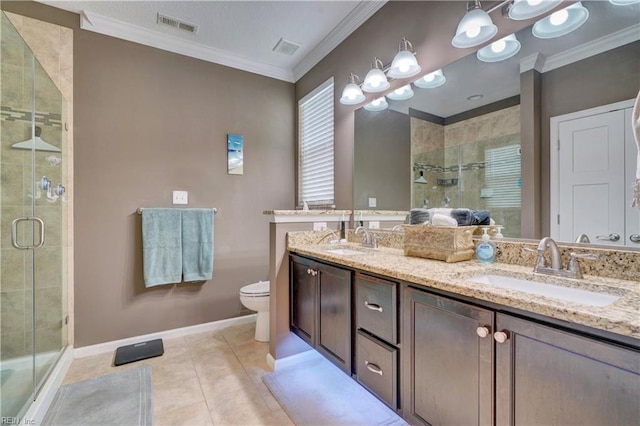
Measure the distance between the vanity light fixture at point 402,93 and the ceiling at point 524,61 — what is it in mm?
34

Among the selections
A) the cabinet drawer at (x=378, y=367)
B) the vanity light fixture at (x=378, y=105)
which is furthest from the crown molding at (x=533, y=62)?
the cabinet drawer at (x=378, y=367)

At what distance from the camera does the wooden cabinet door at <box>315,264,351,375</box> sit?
149 centimetres

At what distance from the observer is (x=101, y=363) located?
7.03 ft

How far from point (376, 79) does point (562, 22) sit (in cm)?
101

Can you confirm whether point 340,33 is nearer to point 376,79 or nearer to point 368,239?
point 376,79

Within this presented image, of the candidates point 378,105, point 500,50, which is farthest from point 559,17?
point 378,105

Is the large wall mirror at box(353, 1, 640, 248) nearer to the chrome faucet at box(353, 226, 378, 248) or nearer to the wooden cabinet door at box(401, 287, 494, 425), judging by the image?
the chrome faucet at box(353, 226, 378, 248)

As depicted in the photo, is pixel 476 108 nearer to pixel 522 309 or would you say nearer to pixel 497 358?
pixel 522 309

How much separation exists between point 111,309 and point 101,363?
0.41 m

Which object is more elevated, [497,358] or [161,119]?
[161,119]

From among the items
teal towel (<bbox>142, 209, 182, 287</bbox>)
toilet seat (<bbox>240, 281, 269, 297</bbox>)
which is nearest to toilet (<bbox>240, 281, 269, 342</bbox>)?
toilet seat (<bbox>240, 281, 269, 297</bbox>)

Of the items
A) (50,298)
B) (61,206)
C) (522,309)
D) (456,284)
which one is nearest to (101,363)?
(50,298)

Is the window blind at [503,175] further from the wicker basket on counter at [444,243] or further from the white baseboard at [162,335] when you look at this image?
the white baseboard at [162,335]

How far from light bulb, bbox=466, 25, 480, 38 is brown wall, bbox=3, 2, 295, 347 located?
206 cm
